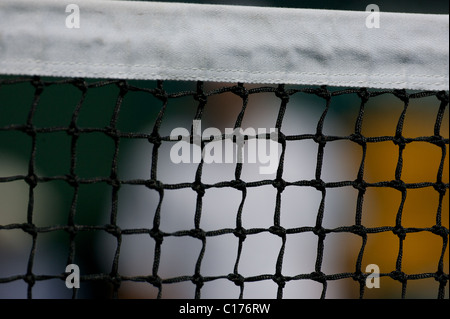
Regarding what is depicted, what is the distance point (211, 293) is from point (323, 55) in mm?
1119

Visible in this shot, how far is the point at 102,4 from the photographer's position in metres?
0.72

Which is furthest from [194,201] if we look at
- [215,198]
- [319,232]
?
[319,232]

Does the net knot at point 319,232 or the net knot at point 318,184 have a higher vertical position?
the net knot at point 318,184

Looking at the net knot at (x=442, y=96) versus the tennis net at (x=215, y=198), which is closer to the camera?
the net knot at (x=442, y=96)

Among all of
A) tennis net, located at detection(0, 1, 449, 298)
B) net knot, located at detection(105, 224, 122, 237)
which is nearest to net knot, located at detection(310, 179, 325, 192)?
net knot, located at detection(105, 224, 122, 237)

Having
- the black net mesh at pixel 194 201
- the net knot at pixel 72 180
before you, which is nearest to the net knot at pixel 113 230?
the net knot at pixel 72 180

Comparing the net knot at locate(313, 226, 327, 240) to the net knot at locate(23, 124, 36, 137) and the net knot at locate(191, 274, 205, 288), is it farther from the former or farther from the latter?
the net knot at locate(23, 124, 36, 137)

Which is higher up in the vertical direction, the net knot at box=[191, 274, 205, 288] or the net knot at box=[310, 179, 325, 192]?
the net knot at box=[310, 179, 325, 192]

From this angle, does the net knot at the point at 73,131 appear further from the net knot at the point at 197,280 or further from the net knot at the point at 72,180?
the net knot at the point at 197,280

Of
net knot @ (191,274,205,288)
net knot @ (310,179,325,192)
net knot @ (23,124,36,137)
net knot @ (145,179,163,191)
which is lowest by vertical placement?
net knot @ (191,274,205,288)

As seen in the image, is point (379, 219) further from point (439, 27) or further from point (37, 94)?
point (37, 94)

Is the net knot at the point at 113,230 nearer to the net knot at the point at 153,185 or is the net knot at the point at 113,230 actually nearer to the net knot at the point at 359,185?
the net knot at the point at 153,185

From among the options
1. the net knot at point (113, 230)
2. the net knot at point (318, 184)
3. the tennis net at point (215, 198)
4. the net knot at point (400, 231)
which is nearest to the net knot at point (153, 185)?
the net knot at point (113, 230)

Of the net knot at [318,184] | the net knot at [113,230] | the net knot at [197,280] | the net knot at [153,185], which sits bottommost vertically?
the net knot at [197,280]
